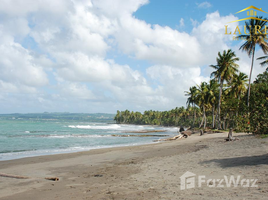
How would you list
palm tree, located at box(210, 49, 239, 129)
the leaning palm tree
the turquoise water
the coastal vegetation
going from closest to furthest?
1. the coastal vegetation
2. the turquoise water
3. the leaning palm tree
4. palm tree, located at box(210, 49, 239, 129)

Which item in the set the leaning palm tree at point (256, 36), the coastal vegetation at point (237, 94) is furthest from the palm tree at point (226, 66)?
the leaning palm tree at point (256, 36)

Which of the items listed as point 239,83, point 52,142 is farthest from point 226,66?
point 52,142

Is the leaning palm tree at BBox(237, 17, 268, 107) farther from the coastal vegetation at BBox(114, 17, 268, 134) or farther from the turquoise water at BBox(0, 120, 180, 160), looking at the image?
the turquoise water at BBox(0, 120, 180, 160)

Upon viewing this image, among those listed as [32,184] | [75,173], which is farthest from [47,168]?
[32,184]

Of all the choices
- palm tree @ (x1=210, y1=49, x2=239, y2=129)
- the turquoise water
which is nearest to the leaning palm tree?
palm tree @ (x1=210, y1=49, x2=239, y2=129)

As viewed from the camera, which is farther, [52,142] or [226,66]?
[226,66]

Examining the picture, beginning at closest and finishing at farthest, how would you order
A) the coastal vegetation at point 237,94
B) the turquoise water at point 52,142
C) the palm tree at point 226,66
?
1. the coastal vegetation at point 237,94
2. the turquoise water at point 52,142
3. the palm tree at point 226,66

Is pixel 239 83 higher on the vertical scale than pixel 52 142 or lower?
higher

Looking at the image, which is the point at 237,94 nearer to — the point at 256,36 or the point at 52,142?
the point at 256,36

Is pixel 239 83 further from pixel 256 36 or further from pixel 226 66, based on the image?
pixel 256 36

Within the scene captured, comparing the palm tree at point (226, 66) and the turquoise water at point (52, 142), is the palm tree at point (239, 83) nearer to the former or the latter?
the palm tree at point (226, 66)

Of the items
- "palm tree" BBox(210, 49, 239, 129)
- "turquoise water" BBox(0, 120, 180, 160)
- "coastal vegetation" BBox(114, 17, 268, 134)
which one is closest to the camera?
"coastal vegetation" BBox(114, 17, 268, 134)

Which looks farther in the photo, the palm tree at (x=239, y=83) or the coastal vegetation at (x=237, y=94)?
the palm tree at (x=239, y=83)

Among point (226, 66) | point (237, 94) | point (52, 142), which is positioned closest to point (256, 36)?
point (226, 66)
